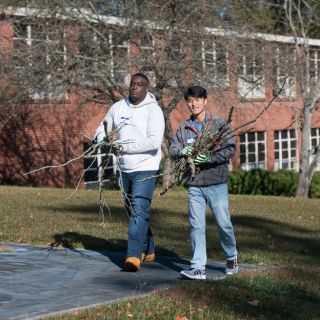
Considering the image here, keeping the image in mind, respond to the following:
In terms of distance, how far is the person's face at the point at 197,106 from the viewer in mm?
8531

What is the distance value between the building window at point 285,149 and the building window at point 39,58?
20.5m

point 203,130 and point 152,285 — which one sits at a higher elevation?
point 203,130

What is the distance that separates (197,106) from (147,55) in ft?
43.5

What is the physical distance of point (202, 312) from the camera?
7.04m

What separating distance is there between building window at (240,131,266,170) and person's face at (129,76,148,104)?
29.8 meters

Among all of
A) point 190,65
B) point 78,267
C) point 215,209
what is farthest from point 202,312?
point 190,65

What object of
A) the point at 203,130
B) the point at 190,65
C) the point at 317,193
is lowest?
the point at 317,193

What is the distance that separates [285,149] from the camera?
138 feet

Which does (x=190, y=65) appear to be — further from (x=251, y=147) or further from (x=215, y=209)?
(x=251, y=147)

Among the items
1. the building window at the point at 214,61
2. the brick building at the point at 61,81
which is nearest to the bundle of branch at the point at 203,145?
the brick building at the point at 61,81

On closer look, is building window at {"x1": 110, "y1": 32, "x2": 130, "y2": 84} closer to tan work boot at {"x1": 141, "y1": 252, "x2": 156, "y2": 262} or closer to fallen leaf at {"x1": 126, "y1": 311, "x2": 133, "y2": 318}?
tan work boot at {"x1": 141, "y1": 252, "x2": 156, "y2": 262}

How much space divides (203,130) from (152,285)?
1475mm

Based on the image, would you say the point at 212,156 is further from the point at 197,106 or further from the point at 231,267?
the point at 231,267

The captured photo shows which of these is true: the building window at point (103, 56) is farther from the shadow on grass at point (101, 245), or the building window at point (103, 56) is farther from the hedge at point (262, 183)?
the hedge at point (262, 183)
